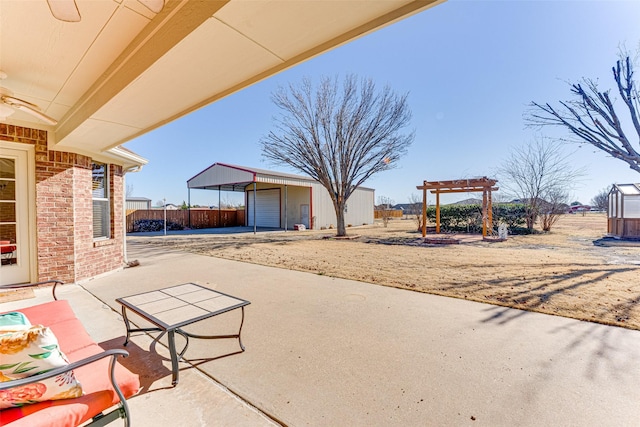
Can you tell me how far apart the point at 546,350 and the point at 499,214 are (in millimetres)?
A: 15430

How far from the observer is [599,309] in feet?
12.8

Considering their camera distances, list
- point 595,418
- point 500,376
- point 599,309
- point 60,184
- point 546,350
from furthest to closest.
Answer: point 60,184, point 599,309, point 546,350, point 500,376, point 595,418

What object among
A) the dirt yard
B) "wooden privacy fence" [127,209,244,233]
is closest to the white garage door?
"wooden privacy fence" [127,209,244,233]

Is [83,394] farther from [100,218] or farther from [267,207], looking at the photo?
[267,207]

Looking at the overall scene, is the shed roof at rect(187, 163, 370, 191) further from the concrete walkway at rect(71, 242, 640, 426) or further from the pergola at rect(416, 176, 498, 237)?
the concrete walkway at rect(71, 242, 640, 426)

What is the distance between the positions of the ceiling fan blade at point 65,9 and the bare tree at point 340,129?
42.5 ft

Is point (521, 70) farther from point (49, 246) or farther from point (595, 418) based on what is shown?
point (49, 246)

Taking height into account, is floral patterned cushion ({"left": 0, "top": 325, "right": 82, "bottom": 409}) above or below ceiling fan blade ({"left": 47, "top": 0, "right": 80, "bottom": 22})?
below

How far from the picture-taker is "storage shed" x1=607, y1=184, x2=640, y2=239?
468 inches

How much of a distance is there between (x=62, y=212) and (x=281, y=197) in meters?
17.2

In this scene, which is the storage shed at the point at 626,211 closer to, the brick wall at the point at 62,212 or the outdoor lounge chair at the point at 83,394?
the outdoor lounge chair at the point at 83,394

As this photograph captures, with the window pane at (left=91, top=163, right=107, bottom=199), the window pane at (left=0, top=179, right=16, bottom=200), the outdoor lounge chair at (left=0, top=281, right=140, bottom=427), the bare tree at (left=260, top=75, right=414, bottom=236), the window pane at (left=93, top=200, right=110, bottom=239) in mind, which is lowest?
the outdoor lounge chair at (left=0, top=281, right=140, bottom=427)

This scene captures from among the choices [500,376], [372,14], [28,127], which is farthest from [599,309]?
[28,127]

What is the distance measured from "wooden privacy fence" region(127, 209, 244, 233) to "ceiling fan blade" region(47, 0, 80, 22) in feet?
69.1
